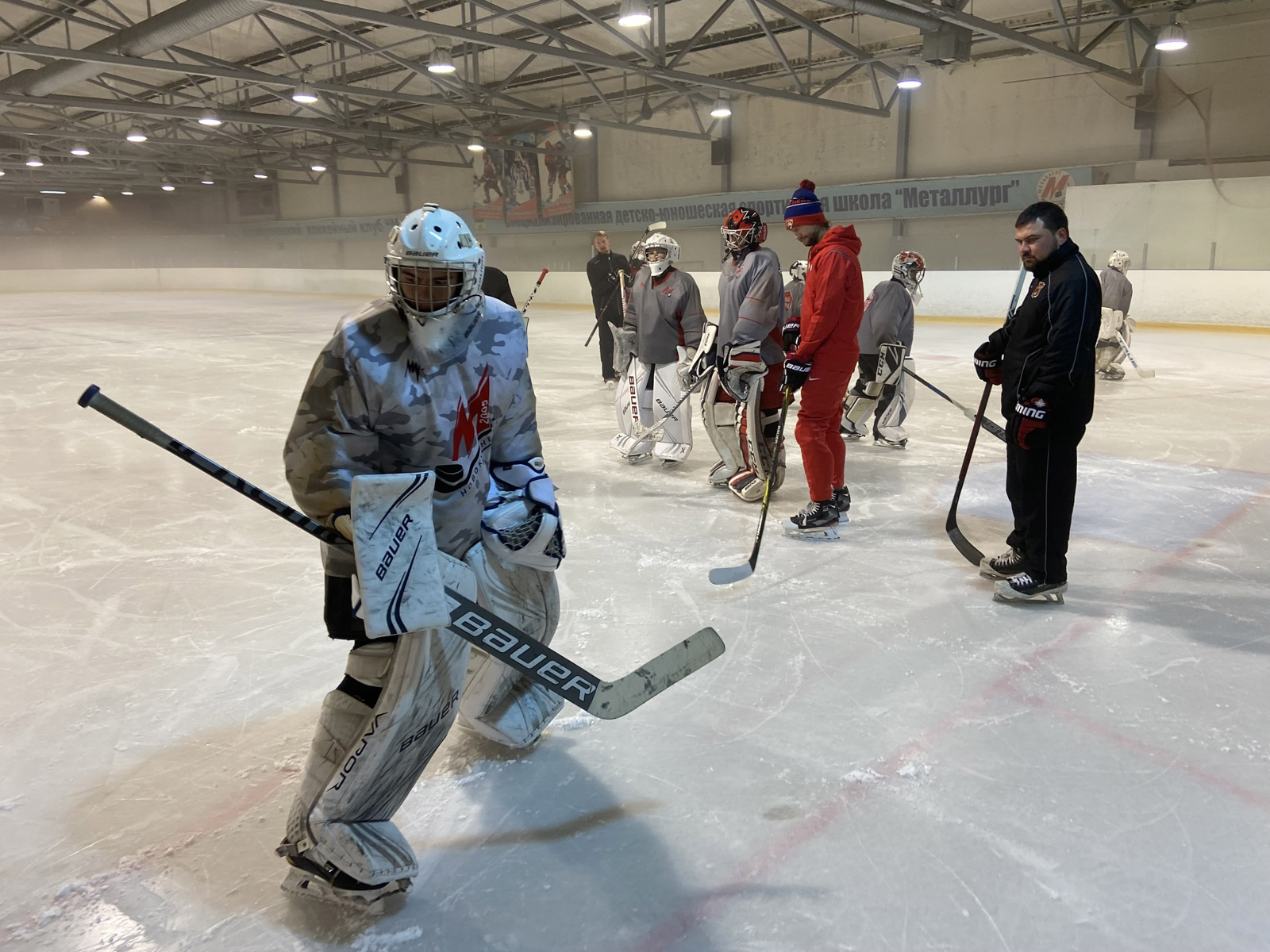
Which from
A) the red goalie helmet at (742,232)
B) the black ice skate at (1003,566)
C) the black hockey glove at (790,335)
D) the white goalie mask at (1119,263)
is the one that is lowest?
the black ice skate at (1003,566)

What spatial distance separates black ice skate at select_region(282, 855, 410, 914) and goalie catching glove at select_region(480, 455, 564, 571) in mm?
651

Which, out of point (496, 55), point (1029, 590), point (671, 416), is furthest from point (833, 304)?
point (496, 55)

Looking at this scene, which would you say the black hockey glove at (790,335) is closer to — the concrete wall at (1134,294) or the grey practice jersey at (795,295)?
the grey practice jersey at (795,295)

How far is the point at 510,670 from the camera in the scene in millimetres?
2154

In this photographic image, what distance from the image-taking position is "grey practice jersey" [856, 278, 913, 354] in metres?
5.41

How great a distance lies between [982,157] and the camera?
15039 mm

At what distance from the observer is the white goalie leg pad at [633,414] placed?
5.27 meters

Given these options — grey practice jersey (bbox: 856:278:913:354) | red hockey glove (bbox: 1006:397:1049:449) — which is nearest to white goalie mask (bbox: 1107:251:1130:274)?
grey practice jersey (bbox: 856:278:913:354)

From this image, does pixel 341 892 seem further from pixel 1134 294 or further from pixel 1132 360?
pixel 1134 294

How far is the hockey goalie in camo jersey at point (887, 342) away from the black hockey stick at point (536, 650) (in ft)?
12.4

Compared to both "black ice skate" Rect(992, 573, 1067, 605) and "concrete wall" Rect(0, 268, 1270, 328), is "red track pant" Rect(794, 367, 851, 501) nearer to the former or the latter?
"black ice skate" Rect(992, 573, 1067, 605)

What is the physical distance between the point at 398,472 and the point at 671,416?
3624 mm

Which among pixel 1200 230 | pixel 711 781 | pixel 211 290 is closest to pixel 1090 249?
pixel 1200 230

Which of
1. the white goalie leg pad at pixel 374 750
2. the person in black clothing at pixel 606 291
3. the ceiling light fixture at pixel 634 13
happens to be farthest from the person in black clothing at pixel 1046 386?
the ceiling light fixture at pixel 634 13
